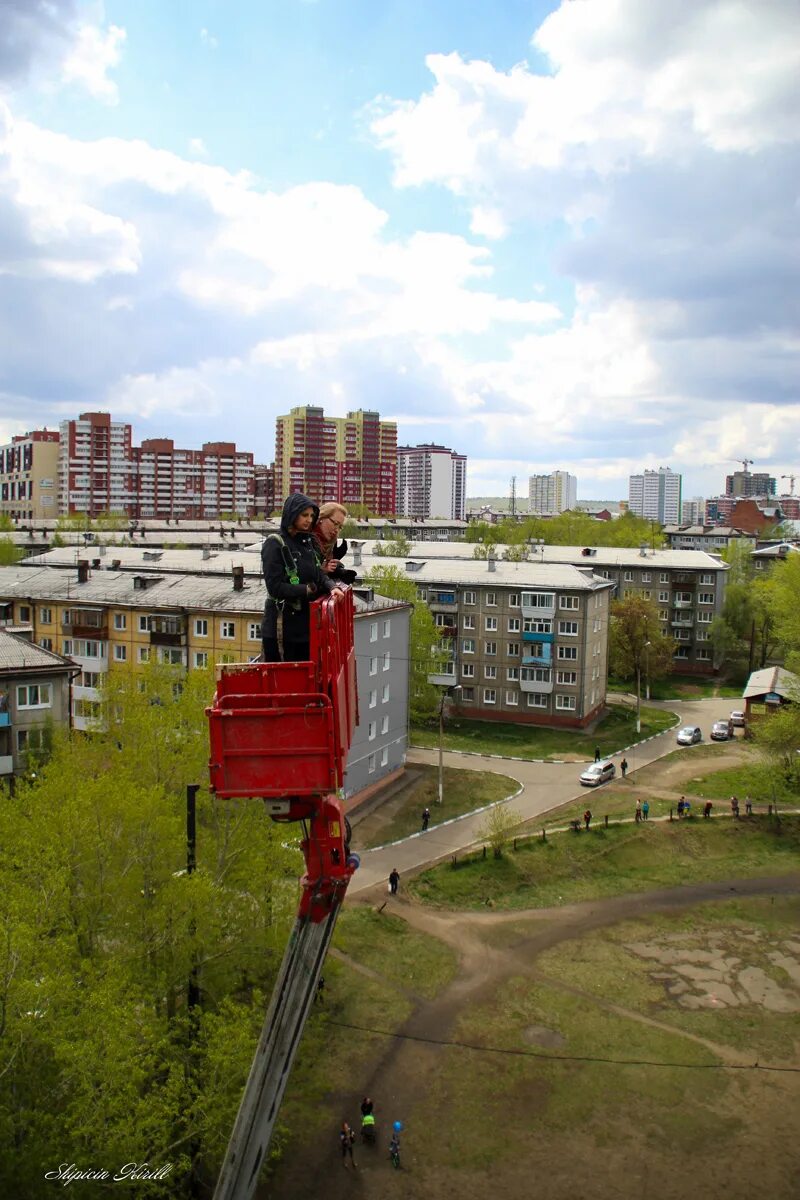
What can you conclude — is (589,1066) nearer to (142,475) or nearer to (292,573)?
(292,573)

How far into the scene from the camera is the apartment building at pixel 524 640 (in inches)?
2414

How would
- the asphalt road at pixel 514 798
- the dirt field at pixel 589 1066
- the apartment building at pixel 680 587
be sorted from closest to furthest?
the dirt field at pixel 589 1066, the asphalt road at pixel 514 798, the apartment building at pixel 680 587

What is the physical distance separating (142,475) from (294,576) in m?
183

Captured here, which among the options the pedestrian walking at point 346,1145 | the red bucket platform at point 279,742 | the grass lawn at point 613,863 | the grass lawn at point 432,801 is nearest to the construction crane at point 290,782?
the red bucket platform at point 279,742

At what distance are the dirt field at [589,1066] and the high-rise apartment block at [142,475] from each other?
153 m

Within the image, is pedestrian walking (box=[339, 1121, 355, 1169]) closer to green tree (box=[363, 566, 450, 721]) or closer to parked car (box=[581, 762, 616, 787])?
parked car (box=[581, 762, 616, 787])

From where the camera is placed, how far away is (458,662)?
65.1m

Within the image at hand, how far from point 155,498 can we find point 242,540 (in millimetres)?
89218

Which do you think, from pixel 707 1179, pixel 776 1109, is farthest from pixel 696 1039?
pixel 707 1179

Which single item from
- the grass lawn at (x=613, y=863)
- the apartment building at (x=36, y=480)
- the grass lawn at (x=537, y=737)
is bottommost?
the grass lawn at (x=613, y=863)

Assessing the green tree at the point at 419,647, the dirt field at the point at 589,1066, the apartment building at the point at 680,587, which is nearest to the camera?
the dirt field at the point at 589,1066

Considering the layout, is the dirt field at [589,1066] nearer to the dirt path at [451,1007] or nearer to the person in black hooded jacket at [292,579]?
the dirt path at [451,1007]

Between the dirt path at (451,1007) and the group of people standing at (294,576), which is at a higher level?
the group of people standing at (294,576)

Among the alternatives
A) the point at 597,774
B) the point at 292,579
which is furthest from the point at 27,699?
the point at 292,579
